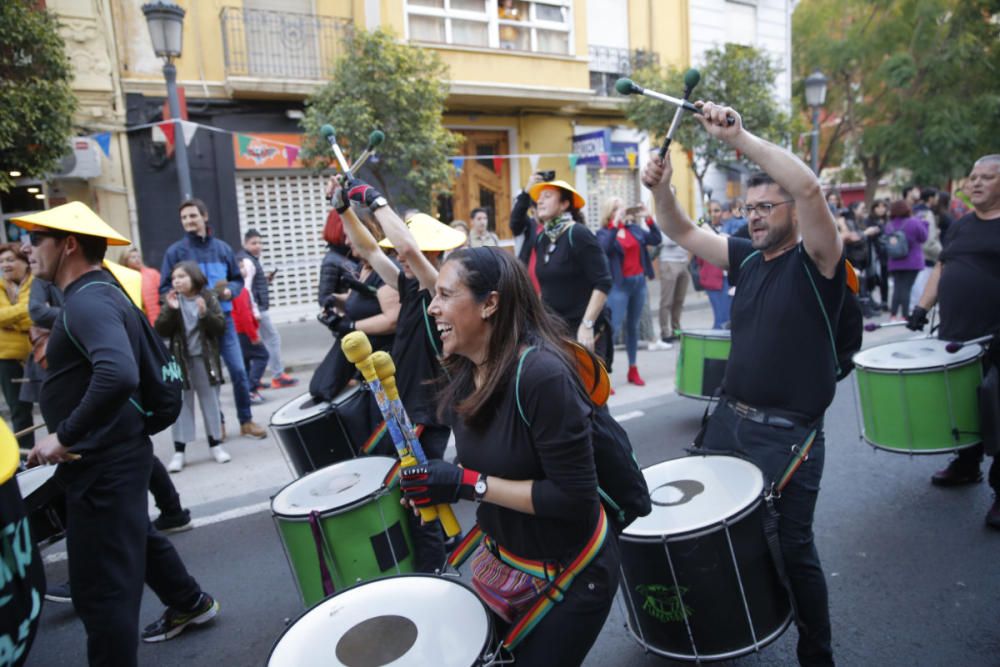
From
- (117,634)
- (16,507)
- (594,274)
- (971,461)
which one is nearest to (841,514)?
(971,461)

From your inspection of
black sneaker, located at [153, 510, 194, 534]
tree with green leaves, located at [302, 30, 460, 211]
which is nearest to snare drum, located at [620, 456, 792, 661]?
black sneaker, located at [153, 510, 194, 534]

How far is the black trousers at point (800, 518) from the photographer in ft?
8.52

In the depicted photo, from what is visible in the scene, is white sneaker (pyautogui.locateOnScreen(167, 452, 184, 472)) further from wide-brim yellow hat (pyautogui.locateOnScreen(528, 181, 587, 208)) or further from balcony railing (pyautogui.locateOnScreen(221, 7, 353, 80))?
balcony railing (pyautogui.locateOnScreen(221, 7, 353, 80))

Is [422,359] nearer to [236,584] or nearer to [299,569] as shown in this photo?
[299,569]

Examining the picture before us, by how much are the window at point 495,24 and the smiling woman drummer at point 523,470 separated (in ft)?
45.2

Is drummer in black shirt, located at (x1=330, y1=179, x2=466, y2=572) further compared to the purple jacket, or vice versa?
the purple jacket

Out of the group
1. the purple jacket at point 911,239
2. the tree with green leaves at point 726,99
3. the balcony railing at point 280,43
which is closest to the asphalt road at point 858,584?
the purple jacket at point 911,239

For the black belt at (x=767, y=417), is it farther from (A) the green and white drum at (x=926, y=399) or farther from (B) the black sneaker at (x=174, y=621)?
(B) the black sneaker at (x=174, y=621)

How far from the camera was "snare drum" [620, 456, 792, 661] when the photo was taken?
7.93ft

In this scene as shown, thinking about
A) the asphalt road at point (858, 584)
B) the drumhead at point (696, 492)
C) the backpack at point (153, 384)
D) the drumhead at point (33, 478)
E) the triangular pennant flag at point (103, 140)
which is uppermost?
the triangular pennant flag at point (103, 140)

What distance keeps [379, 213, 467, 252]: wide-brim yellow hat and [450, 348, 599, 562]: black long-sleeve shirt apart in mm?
1648

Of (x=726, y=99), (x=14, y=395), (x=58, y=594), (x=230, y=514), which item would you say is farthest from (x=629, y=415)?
(x=726, y=99)

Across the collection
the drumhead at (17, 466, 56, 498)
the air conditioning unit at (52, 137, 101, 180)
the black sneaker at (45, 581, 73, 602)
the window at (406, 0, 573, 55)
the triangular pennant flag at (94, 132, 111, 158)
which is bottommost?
the black sneaker at (45, 581, 73, 602)

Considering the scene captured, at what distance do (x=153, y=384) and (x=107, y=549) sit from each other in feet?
2.14
